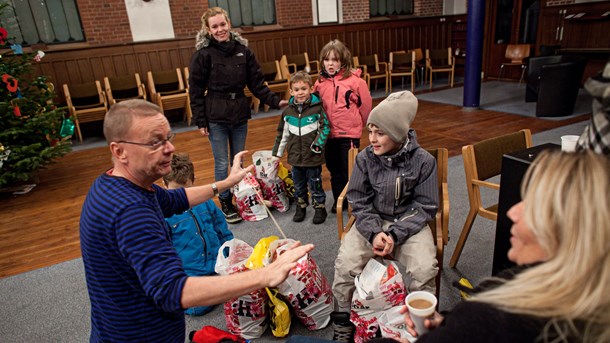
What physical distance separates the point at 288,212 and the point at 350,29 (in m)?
6.75

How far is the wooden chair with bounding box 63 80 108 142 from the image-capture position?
6941mm

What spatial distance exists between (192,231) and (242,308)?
0.66 meters

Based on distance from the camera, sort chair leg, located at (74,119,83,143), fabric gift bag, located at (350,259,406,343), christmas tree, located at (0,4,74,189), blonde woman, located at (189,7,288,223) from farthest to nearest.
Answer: chair leg, located at (74,119,83,143)
christmas tree, located at (0,4,74,189)
blonde woman, located at (189,7,288,223)
fabric gift bag, located at (350,259,406,343)

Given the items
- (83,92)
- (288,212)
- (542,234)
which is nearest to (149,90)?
(83,92)

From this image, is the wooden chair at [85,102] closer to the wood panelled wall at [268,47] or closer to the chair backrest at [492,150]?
the wood panelled wall at [268,47]

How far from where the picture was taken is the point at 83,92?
23.5 feet

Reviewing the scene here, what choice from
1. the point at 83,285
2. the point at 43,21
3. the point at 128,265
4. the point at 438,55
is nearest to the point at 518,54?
the point at 438,55

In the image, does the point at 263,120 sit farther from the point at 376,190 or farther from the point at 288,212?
the point at 376,190

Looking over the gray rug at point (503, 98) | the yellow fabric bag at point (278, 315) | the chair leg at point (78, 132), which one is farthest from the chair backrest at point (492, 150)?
the chair leg at point (78, 132)

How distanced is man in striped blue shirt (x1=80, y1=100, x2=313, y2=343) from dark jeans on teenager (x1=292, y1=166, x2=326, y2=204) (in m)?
2.05

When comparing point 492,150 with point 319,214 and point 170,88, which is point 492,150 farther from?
point 170,88

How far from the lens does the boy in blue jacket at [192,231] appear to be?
2.60 m

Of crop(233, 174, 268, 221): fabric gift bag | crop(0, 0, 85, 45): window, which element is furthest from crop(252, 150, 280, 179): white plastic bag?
crop(0, 0, 85, 45): window

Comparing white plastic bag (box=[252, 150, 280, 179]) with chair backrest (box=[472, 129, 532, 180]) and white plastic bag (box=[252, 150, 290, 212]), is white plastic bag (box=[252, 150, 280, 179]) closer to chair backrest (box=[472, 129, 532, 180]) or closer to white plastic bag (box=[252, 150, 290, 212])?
white plastic bag (box=[252, 150, 290, 212])
